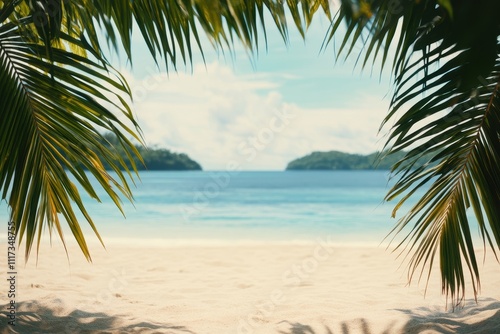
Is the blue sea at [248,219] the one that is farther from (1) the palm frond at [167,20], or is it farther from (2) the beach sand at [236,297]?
(1) the palm frond at [167,20]

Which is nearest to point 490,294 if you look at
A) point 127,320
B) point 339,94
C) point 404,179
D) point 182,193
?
point 404,179

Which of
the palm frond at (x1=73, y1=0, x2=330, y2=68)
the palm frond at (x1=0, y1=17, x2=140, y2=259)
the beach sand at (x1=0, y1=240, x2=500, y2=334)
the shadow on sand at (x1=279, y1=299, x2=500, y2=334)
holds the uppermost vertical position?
the palm frond at (x1=73, y1=0, x2=330, y2=68)

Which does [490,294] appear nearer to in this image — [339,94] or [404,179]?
[404,179]

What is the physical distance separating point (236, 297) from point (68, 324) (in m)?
1.40

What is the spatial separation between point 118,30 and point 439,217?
1.72 m

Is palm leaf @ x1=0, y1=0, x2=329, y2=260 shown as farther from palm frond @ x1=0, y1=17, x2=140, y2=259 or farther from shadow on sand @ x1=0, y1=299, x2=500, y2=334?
shadow on sand @ x1=0, y1=299, x2=500, y2=334

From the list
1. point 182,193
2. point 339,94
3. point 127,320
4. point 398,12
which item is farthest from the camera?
point 339,94

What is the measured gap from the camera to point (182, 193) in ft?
89.3

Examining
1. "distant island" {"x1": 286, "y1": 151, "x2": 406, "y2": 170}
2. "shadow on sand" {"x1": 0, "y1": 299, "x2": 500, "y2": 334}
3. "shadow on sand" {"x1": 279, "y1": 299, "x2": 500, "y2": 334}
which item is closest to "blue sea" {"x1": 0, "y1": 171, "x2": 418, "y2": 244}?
"shadow on sand" {"x1": 279, "y1": 299, "x2": 500, "y2": 334}

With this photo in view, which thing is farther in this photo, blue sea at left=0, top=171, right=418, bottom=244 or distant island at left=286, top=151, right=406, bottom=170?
distant island at left=286, top=151, right=406, bottom=170

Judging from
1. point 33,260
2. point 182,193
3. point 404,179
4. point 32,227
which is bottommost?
point 182,193

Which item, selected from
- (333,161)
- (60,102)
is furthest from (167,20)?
(333,161)

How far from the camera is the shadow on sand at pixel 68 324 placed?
284 cm

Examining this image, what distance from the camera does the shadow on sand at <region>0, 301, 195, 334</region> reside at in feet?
9.33
